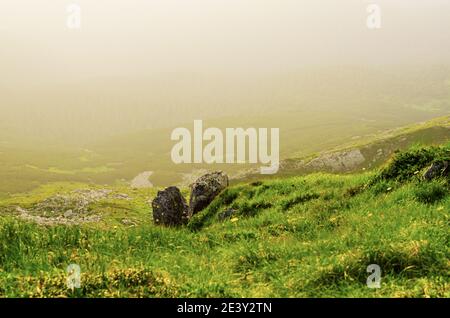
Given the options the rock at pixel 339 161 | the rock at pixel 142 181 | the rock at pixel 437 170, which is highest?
the rock at pixel 437 170

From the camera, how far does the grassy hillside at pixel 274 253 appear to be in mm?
8773

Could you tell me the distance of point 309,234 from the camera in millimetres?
14508

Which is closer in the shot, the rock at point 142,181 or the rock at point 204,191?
the rock at point 204,191

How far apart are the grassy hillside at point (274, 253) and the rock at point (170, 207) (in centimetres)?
1119

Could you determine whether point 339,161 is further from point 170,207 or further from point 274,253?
point 274,253

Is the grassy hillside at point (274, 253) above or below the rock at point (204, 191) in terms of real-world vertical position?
above

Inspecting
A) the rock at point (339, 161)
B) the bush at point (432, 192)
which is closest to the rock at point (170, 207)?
the bush at point (432, 192)

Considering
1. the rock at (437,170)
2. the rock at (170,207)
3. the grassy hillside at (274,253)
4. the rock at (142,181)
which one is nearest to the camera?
the grassy hillside at (274,253)

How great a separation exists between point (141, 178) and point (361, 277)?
174 meters

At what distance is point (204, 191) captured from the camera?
32031 millimetres

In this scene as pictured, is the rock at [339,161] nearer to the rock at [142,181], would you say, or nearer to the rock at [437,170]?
the rock at [437,170]

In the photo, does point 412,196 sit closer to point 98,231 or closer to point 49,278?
point 98,231

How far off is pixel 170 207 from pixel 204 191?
11.3ft
